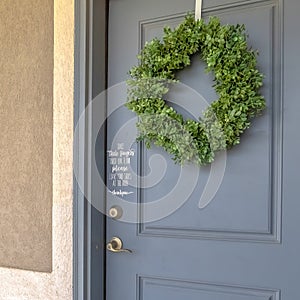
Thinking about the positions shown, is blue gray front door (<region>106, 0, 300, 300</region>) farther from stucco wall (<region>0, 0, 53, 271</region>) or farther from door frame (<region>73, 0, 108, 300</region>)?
stucco wall (<region>0, 0, 53, 271</region>)

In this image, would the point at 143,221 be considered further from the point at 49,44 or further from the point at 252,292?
the point at 49,44

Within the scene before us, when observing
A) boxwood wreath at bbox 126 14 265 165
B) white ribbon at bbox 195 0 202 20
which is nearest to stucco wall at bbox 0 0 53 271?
boxwood wreath at bbox 126 14 265 165

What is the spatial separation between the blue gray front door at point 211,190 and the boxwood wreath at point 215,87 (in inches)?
2.5

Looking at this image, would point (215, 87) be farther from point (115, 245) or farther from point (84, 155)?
point (115, 245)

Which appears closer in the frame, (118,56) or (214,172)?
(214,172)

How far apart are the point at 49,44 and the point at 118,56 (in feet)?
1.07

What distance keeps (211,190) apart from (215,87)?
1.39 ft

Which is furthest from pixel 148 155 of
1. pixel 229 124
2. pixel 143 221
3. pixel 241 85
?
pixel 241 85

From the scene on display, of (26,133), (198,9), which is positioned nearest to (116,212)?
(26,133)

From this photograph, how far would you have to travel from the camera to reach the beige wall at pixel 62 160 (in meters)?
1.73

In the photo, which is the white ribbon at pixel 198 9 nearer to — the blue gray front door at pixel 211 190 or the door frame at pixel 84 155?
the blue gray front door at pixel 211 190

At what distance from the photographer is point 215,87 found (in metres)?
1.56

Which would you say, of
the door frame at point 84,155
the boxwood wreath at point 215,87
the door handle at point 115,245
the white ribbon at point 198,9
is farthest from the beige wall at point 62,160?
the white ribbon at point 198,9

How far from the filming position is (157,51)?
1619 millimetres
